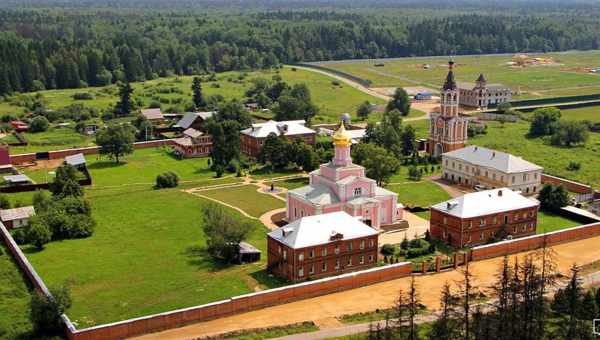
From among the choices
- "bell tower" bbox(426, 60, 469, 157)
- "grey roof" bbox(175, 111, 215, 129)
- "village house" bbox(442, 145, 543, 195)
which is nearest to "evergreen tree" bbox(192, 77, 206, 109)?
"grey roof" bbox(175, 111, 215, 129)

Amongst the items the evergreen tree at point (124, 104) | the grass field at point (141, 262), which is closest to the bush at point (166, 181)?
the grass field at point (141, 262)

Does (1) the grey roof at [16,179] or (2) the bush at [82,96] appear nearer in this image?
(1) the grey roof at [16,179]

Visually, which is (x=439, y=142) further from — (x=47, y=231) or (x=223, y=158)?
(x=47, y=231)

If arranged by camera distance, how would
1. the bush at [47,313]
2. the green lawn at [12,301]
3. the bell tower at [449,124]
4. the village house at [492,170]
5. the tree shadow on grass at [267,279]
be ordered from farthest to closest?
the bell tower at [449,124] → the village house at [492,170] → the tree shadow on grass at [267,279] → the green lawn at [12,301] → the bush at [47,313]

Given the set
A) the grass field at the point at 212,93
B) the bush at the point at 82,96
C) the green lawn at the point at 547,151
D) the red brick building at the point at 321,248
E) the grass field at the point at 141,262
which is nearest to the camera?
the grass field at the point at 141,262

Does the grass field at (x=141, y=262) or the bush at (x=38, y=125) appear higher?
the bush at (x=38, y=125)

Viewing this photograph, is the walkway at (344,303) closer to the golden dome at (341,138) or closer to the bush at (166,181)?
the golden dome at (341,138)

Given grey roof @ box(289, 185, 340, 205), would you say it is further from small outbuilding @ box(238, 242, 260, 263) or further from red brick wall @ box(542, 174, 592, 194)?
red brick wall @ box(542, 174, 592, 194)
